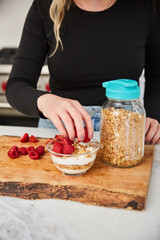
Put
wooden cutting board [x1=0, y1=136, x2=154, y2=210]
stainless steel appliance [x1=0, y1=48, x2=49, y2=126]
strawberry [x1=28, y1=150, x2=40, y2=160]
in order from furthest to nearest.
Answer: stainless steel appliance [x1=0, y1=48, x2=49, y2=126] → strawberry [x1=28, y1=150, x2=40, y2=160] → wooden cutting board [x1=0, y1=136, x2=154, y2=210]

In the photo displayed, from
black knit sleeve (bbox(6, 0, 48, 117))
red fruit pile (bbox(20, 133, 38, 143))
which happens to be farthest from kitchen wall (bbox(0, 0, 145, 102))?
red fruit pile (bbox(20, 133, 38, 143))

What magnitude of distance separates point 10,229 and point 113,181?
0.28 metres

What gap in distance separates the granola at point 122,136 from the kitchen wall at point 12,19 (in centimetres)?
208

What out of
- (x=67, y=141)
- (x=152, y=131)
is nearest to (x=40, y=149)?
(x=67, y=141)

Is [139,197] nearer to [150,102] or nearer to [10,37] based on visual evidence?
[150,102]

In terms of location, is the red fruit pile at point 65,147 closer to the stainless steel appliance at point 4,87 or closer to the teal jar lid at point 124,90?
the teal jar lid at point 124,90

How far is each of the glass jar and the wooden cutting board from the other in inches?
1.4

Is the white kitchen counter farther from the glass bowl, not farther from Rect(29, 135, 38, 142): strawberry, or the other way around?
Rect(29, 135, 38, 142): strawberry

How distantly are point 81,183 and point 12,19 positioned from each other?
89.0 inches

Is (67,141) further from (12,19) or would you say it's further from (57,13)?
(12,19)

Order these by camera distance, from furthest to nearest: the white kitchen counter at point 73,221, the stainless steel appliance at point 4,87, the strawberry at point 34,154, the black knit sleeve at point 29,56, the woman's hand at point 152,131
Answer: the stainless steel appliance at point 4,87 < the black knit sleeve at point 29,56 < the woman's hand at point 152,131 < the strawberry at point 34,154 < the white kitchen counter at point 73,221

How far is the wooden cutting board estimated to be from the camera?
707mm

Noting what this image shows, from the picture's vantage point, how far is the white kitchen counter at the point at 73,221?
59cm

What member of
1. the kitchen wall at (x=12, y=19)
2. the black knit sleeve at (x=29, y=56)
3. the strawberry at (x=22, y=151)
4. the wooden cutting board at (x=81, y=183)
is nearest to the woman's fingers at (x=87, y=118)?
the wooden cutting board at (x=81, y=183)
